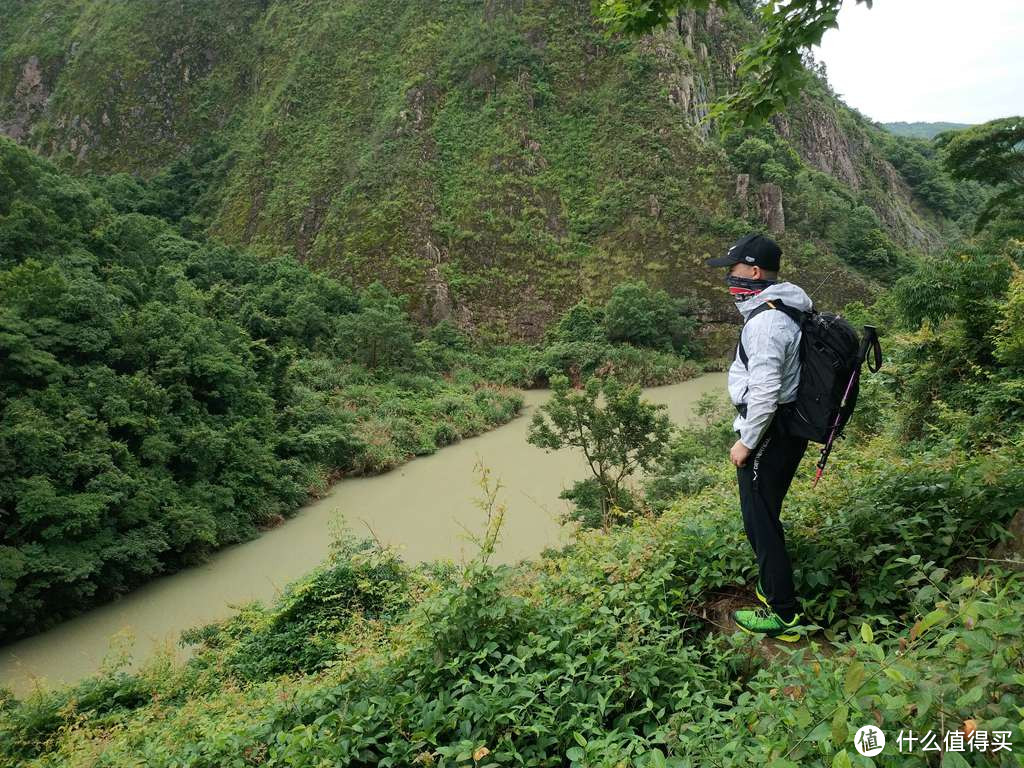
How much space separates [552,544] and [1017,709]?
9225 mm

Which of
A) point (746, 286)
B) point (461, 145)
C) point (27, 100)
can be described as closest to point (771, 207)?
point (461, 145)

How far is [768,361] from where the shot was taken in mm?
2113

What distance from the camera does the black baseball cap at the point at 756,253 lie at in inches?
89.0

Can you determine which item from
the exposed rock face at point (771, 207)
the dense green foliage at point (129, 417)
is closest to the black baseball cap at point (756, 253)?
the dense green foliage at point (129, 417)

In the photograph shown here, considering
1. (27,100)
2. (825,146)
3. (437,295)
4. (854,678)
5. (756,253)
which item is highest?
(27,100)

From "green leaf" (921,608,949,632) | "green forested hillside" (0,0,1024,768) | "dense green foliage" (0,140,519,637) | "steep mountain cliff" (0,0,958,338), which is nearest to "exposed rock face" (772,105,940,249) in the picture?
"steep mountain cliff" (0,0,958,338)

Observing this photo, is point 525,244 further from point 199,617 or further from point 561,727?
point 561,727

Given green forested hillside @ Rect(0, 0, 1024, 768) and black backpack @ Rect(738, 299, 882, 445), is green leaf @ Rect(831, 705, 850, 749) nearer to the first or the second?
green forested hillside @ Rect(0, 0, 1024, 768)

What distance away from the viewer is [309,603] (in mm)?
6594

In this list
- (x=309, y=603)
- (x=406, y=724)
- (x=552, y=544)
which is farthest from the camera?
(x=552, y=544)

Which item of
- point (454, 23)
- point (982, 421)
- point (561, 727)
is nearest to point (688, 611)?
point (561, 727)

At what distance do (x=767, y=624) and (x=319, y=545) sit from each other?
1082 cm

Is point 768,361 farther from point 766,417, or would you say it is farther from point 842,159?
point 842,159

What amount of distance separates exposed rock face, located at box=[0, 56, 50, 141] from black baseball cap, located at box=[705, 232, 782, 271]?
58.0 meters
